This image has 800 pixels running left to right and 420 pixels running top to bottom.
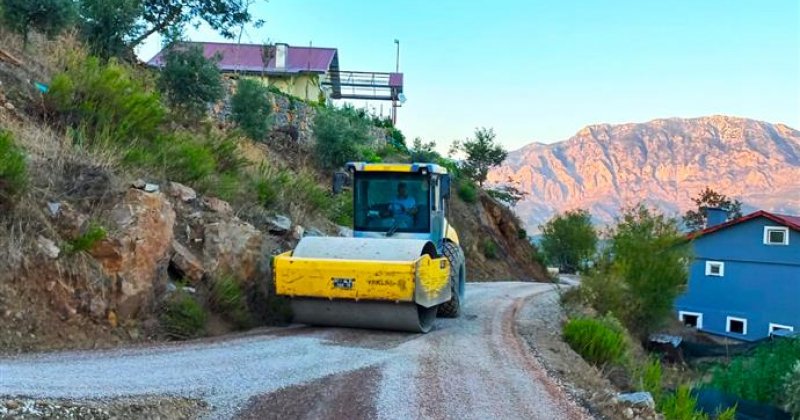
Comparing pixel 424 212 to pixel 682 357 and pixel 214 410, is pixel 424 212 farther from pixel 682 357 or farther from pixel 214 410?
pixel 682 357

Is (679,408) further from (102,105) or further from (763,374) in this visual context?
(763,374)

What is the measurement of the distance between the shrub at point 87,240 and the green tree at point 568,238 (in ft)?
156

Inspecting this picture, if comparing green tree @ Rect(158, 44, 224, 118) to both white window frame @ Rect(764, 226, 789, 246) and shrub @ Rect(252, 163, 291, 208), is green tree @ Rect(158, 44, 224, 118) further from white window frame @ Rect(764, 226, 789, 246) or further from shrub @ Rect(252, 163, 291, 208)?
white window frame @ Rect(764, 226, 789, 246)

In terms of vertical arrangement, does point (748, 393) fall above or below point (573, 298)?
below

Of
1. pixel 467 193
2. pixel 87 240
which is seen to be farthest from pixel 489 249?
pixel 87 240

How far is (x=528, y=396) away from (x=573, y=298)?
11562 mm

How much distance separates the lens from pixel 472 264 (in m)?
30.2

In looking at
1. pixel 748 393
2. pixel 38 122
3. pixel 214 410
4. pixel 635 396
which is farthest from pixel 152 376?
pixel 748 393

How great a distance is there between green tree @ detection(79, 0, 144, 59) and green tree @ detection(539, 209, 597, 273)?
4314 centimetres

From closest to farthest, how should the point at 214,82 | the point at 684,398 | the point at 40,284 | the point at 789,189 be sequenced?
the point at 40,284, the point at 684,398, the point at 214,82, the point at 789,189

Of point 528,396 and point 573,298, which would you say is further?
point 573,298

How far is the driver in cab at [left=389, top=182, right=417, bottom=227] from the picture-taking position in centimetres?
1164

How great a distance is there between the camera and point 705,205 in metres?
57.7

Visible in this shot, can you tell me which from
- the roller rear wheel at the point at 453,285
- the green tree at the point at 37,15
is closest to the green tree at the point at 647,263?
the roller rear wheel at the point at 453,285
